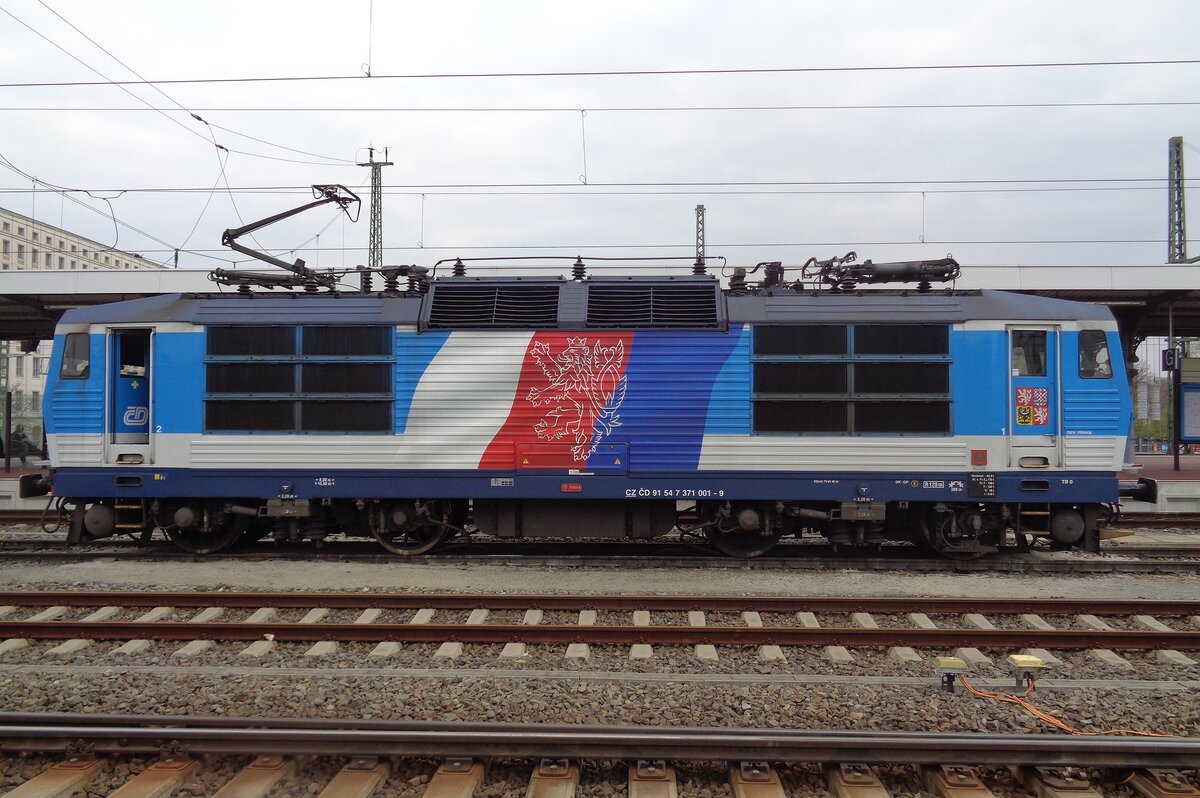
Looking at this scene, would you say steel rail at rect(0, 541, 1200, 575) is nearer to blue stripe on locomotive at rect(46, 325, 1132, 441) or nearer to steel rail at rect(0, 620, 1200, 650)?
blue stripe on locomotive at rect(46, 325, 1132, 441)

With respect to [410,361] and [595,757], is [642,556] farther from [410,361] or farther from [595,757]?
[595,757]

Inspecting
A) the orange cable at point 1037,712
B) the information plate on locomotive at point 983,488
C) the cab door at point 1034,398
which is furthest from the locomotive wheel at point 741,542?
the orange cable at point 1037,712

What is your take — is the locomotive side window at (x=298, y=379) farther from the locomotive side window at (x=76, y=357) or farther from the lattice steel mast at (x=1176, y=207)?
the lattice steel mast at (x=1176, y=207)

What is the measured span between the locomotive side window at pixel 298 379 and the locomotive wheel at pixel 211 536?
4.85 ft

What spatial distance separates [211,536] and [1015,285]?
15887mm

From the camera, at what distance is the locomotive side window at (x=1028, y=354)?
1011 cm

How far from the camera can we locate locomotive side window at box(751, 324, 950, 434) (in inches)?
398

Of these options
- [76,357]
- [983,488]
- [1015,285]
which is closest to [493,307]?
[76,357]

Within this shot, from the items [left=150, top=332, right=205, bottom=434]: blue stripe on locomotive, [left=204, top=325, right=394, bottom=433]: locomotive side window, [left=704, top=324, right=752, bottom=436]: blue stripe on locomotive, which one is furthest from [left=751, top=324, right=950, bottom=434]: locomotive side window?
[left=150, top=332, right=205, bottom=434]: blue stripe on locomotive

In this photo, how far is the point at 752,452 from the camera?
33.2 feet

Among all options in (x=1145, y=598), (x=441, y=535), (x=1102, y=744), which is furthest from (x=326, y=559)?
(x=1145, y=598)

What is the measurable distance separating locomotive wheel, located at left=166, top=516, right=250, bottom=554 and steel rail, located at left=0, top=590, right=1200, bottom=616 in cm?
249

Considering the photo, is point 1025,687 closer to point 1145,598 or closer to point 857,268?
point 1145,598

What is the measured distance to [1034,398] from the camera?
33.0ft
